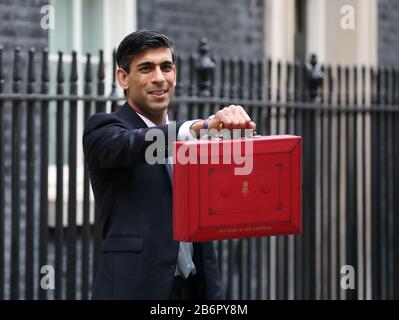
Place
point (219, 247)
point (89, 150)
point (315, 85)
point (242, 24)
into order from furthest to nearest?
1. point (242, 24)
2. point (315, 85)
3. point (219, 247)
4. point (89, 150)

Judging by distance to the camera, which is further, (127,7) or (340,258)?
(127,7)

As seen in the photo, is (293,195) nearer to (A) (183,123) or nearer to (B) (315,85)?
(A) (183,123)

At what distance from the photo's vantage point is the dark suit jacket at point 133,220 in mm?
4398

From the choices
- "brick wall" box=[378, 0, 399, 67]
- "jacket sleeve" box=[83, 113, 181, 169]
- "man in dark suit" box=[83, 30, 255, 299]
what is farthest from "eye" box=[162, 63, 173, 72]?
"brick wall" box=[378, 0, 399, 67]

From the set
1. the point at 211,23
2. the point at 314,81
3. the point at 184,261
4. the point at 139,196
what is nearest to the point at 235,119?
the point at 139,196

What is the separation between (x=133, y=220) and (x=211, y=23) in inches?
230

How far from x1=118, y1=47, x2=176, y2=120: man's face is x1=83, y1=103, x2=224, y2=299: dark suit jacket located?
10 cm

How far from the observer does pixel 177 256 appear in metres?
4.47

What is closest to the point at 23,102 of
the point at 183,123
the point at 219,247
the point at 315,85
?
the point at 219,247

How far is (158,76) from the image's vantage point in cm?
438

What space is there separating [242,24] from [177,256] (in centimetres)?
616

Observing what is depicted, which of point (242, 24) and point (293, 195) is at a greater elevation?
point (242, 24)

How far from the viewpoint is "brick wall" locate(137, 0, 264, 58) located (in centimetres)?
951

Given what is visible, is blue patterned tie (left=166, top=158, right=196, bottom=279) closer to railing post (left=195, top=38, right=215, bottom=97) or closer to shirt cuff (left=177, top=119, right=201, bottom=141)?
shirt cuff (left=177, top=119, right=201, bottom=141)
